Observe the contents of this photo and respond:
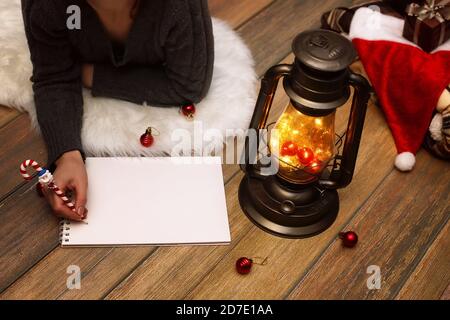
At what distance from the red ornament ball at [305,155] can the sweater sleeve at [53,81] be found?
500mm

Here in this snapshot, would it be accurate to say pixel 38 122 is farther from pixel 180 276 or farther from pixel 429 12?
pixel 429 12

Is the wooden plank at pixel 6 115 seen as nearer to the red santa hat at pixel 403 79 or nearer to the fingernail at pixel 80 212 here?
the fingernail at pixel 80 212

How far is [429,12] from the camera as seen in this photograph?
4.76 feet

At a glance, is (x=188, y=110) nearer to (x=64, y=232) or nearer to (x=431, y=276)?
(x=64, y=232)

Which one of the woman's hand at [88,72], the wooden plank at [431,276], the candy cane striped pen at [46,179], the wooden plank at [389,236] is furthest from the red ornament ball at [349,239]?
the woman's hand at [88,72]

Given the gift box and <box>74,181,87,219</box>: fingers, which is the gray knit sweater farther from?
the gift box

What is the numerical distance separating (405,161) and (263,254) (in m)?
0.44

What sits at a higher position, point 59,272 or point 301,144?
point 301,144

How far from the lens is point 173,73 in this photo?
1.35 meters

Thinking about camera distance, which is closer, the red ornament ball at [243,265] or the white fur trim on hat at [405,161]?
the red ornament ball at [243,265]

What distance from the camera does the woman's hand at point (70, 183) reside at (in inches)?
45.1

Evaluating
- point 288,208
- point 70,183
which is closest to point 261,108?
point 288,208

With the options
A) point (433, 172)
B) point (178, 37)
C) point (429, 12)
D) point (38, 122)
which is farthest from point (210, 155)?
point (429, 12)
